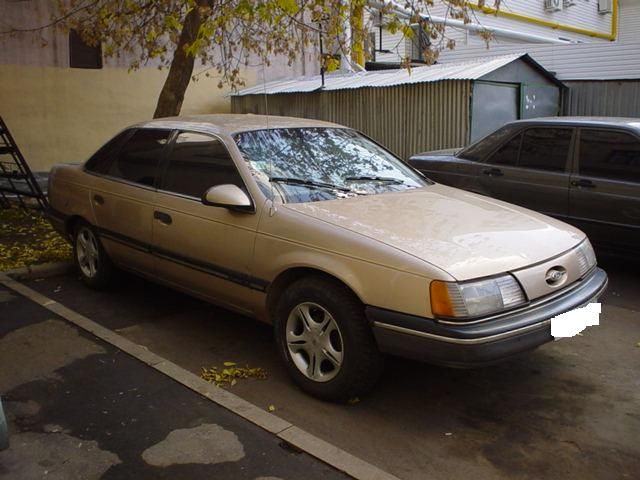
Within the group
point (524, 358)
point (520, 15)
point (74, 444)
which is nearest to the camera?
point (74, 444)

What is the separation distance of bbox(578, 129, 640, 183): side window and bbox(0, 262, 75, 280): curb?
5.04 m

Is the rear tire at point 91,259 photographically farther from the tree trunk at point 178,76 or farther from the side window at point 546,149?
the side window at point 546,149

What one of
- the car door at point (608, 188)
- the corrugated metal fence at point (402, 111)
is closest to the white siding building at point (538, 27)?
the corrugated metal fence at point (402, 111)

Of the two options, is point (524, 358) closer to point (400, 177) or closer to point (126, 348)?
point (400, 177)

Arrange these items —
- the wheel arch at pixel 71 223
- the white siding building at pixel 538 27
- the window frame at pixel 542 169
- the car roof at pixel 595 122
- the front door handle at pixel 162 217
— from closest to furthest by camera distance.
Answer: the front door handle at pixel 162 217 → the wheel arch at pixel 71 223 → the car roof at pixel 595 122 → the window frame at pixel 542 169 → the white siding building at pixel 538 27

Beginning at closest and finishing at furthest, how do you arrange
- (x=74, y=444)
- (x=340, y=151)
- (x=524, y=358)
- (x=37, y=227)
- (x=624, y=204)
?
(x=74, y=444) < (x=524, y=358) < (x=340, y=151) < (x=624, y=204) < (x=37, y=227)

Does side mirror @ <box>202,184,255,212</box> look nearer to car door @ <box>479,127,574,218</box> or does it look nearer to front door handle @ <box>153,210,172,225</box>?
front door handle @ <box>153,210,172,225</box>

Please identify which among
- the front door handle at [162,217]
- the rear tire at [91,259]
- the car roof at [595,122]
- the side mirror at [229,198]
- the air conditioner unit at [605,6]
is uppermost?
the air conditioner unit at [605,6]

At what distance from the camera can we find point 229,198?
13.1 feet

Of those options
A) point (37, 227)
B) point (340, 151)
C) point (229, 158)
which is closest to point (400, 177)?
point (340, 151)

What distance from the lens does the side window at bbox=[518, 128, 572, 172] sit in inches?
255

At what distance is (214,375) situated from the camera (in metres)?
4.07

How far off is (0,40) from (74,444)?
10.3 meters

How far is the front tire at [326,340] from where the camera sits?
3477 mm
